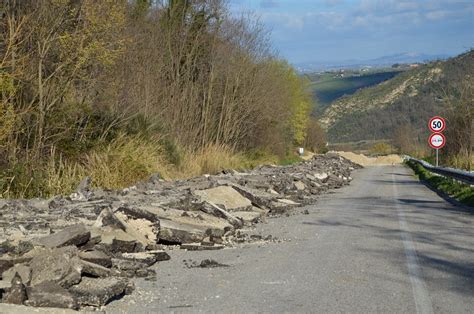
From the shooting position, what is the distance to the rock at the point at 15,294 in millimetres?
7047

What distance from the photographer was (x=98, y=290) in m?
7.48

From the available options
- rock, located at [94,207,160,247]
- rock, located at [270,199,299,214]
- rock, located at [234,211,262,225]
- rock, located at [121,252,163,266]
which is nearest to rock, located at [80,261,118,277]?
rock, located at [121,252,163,266]

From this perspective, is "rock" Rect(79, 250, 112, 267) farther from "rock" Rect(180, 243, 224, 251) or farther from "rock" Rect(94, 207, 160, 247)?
"rock" Rect(180, 243, 224, 251)

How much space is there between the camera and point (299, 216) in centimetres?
1700

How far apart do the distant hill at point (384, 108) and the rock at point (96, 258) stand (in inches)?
4882

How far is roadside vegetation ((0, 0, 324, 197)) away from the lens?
758 inches

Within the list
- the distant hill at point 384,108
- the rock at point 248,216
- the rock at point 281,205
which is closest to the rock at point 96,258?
the rock at point 248,216

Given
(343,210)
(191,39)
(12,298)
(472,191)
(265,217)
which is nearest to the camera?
(12,298)

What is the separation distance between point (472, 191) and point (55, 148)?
1286 centimetres

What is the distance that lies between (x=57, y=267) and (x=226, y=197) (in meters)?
10.3

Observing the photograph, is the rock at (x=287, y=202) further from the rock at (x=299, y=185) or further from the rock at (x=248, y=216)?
the rock at (x=299, y=185)

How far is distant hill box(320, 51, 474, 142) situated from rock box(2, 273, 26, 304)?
126 m

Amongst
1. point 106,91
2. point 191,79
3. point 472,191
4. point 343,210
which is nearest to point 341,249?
point 343,210

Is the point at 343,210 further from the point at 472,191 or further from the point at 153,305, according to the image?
the point at 153,305
